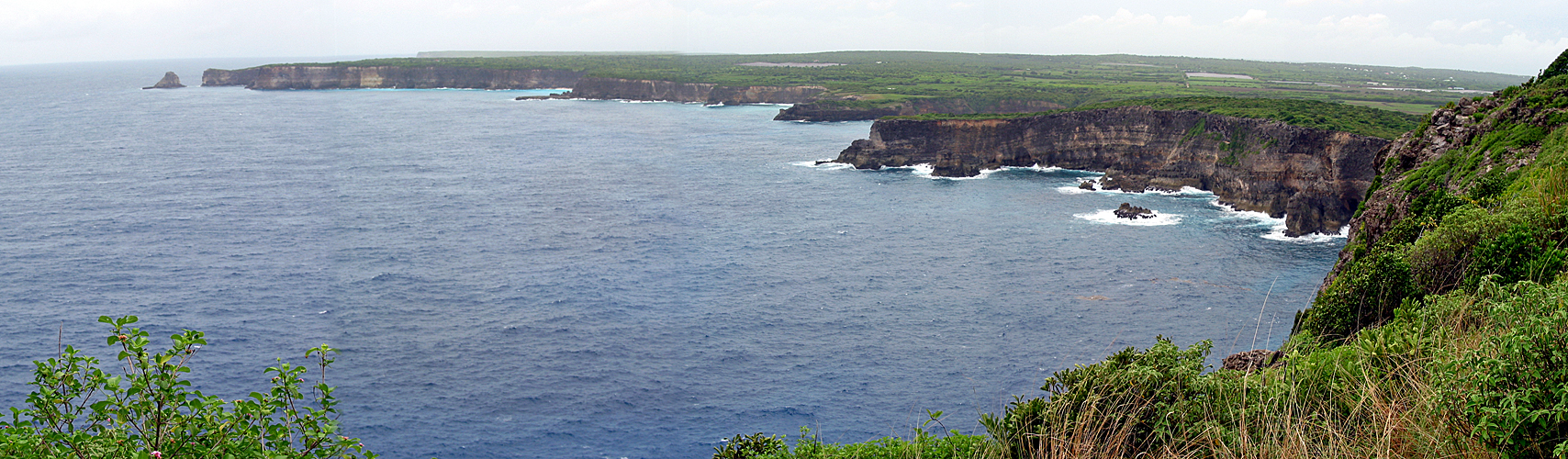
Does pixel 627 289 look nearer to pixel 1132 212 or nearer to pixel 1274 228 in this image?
pixel 1132 212

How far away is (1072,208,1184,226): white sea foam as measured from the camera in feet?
336

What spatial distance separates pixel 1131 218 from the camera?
104438 millimetres

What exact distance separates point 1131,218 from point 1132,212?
54.5 inches

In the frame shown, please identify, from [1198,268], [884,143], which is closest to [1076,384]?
[1198,268]

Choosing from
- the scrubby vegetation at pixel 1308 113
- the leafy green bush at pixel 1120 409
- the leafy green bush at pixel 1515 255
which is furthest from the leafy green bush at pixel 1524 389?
the scrubby vegetation at pixel 1308 113

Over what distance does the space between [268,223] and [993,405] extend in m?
77.6

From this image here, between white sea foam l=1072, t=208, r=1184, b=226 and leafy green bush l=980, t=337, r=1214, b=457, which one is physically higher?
leafy green bush l=980, t=337, r=1214, b=457

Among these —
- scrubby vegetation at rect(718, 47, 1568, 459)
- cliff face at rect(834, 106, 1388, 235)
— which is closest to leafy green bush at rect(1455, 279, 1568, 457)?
scrubby vegetation at rect(718, 47, 1568, 459)

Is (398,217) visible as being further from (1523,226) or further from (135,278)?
(1523,226)

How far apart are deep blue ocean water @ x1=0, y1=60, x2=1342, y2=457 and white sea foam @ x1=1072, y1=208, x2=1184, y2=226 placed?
2.97 feet

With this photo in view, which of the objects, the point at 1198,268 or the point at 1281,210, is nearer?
the point at 1198,268

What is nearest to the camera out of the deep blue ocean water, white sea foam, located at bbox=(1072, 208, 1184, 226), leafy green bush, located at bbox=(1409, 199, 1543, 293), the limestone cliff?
leafy green bush, located at bbox=(1409, 199, 1543, 293)

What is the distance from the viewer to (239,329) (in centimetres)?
6431

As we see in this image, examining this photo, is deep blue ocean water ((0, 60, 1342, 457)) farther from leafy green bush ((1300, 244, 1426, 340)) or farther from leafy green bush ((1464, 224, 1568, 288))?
leafy green bush ((1464, 224, 1568, 288))
